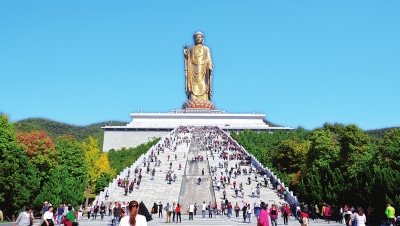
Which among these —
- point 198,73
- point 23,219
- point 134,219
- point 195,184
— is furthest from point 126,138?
point 134,219

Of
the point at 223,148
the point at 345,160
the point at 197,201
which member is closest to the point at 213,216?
the point at 197,201

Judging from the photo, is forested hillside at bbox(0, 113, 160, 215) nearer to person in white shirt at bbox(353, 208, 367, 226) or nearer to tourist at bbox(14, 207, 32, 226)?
tourist at bbox(14, 207, 32, 226)

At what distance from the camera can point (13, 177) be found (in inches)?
717

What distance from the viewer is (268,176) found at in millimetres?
23641

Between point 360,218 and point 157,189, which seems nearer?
point 360,218

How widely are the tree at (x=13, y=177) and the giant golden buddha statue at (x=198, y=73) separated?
34070 millimetres

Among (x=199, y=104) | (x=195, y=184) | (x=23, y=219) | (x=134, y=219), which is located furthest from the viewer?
(x=199, y=104)

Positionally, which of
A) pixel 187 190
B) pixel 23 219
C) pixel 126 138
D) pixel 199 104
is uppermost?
pixel 199 104

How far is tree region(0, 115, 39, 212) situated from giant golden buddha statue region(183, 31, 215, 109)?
34070 mm

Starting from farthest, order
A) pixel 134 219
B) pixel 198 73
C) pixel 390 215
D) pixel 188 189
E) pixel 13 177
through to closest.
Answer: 1. pixel 198 73
2. pixel 188 189
3. pixel 13 177
4. pixel 390 215
5. pixel 134 219

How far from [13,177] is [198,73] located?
35.3m

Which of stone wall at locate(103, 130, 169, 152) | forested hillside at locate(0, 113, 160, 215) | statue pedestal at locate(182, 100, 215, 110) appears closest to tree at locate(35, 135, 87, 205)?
forested hillside at locate(0, 113, 160, 215)

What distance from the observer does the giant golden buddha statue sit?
5203 cm

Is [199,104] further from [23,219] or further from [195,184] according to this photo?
[23,219]
